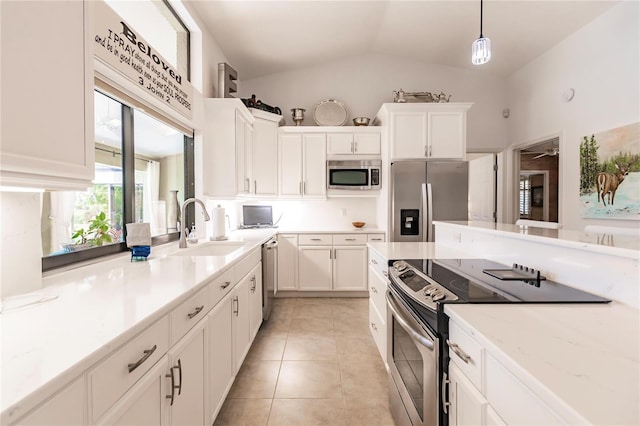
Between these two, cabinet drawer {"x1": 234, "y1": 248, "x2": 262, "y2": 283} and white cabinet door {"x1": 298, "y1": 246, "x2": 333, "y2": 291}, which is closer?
cabinet drawer {"x1": 234, "y1": 248, "x2": 262, "y2": 283}

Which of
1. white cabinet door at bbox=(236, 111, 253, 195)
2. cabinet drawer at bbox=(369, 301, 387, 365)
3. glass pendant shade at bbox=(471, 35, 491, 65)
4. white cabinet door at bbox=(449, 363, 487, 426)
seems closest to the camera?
white cabinet door at bbox=(449, 363, 487, 426)

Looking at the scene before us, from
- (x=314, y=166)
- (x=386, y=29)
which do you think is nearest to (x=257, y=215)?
(x=314, y=166)

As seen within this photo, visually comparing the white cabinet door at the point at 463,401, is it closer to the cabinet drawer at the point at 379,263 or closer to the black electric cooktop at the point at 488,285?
the black electric cooktop at the point at 488,285

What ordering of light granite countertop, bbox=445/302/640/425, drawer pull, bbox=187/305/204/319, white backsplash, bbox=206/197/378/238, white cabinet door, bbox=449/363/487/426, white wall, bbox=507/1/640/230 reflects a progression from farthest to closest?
white backsplash, bbox=206/197/378/238 < white wall, bbox=507/1/640/230 < drawer pull, bbox=187/305/204/319 < white cabinet door, bbox=449/363/487/426 < light granite countertop, bbox=445/302/640/425

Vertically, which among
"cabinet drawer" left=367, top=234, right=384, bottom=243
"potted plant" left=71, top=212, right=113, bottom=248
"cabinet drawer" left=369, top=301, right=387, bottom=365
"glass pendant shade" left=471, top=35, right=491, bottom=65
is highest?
"glass pendant shade" left=471, top=35, right=491, bottom=65

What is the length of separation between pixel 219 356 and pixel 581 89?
4.33 meters

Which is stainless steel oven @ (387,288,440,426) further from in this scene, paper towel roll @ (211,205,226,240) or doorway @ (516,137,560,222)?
doorway @ (516,137,560,222)

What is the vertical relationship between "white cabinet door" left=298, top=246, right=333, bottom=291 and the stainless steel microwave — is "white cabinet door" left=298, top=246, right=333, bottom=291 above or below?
below

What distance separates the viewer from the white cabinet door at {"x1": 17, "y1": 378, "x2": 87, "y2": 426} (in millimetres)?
580

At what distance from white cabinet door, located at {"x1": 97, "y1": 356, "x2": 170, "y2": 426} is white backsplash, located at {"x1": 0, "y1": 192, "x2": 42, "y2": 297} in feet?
2.15

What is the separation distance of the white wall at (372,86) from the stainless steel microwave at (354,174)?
0.79 meters

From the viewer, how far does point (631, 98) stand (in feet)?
9.09

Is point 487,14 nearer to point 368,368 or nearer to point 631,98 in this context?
point 631,98

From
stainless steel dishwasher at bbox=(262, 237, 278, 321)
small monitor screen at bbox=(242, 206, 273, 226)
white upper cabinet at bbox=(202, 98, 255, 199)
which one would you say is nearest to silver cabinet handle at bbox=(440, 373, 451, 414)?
stainless steel dishwasher at bbox=(262, 237, 278, 321)
